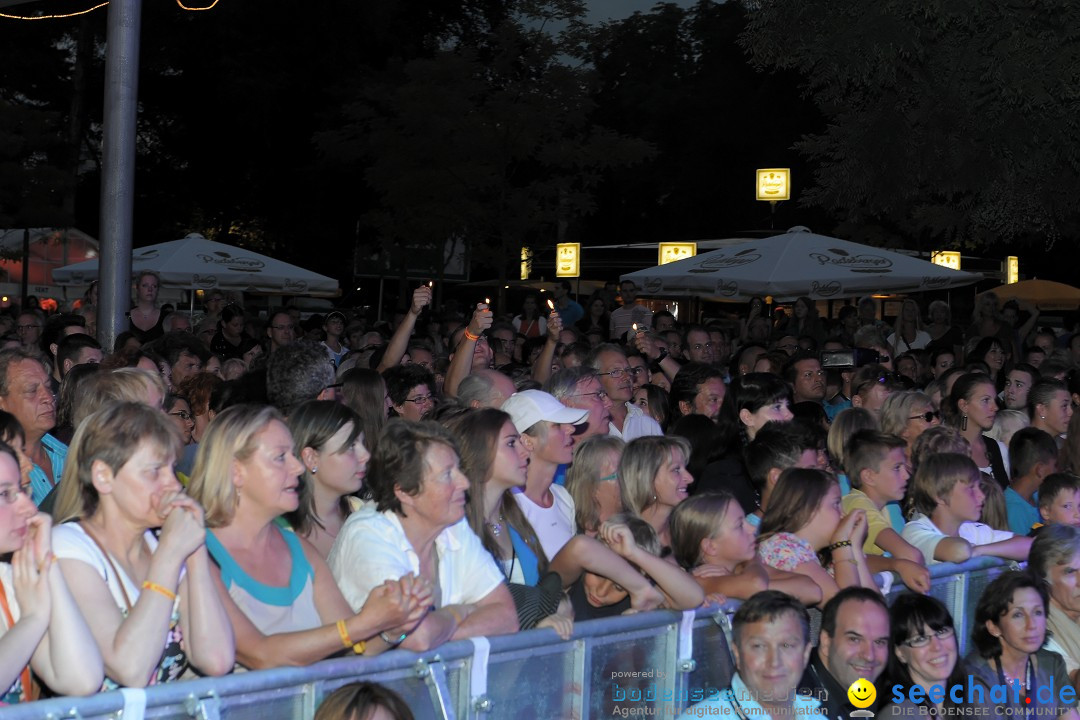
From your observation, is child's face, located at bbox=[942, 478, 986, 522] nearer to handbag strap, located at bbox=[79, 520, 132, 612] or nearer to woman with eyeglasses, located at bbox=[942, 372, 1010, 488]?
woman with eyeglasses, located at bbox=[942, 372, 1010, 488]

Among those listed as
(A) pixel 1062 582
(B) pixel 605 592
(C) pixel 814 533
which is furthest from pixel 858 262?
(B) pixel 605 592

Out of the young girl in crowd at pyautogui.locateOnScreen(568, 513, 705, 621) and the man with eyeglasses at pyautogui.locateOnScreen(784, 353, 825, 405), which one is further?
the man with eyeglasses at pyautogui.locateOnScreen(784, 353, 825, 405)

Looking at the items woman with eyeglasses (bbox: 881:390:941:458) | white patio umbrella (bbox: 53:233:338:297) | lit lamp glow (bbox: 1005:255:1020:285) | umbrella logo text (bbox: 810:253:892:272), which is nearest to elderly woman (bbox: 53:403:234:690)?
woman with eyeglasses (bbox: 881:390:941:458)

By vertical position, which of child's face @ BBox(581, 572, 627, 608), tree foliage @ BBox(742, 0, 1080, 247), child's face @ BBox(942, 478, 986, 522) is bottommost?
child's face @ BBox(581, 572, 627, 608)

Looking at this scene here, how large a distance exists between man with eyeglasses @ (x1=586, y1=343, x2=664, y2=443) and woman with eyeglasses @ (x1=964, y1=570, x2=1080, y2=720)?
2994 mm

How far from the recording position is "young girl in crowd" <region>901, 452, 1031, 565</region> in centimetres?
643

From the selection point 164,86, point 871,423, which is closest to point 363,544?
point 871,423

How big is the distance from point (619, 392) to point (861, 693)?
12.2ft

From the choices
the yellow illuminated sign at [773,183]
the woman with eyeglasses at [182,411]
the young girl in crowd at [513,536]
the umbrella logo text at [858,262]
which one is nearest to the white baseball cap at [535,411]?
the young girl in crowd at [513,536]

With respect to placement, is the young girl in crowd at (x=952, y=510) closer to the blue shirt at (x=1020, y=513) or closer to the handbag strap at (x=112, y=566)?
the blue shirt at (x=1020, y=513)

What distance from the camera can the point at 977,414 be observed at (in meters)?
8.80

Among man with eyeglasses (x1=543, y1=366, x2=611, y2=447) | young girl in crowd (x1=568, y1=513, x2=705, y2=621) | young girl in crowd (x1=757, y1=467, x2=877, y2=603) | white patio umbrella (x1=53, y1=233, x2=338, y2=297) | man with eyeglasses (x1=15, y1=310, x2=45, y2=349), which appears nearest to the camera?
young girl in crowd (x1=568, y1=513, x2=705, y2=621)

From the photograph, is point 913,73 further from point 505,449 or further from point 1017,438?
point 505,449

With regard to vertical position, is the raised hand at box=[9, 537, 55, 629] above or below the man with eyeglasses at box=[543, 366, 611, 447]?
below
